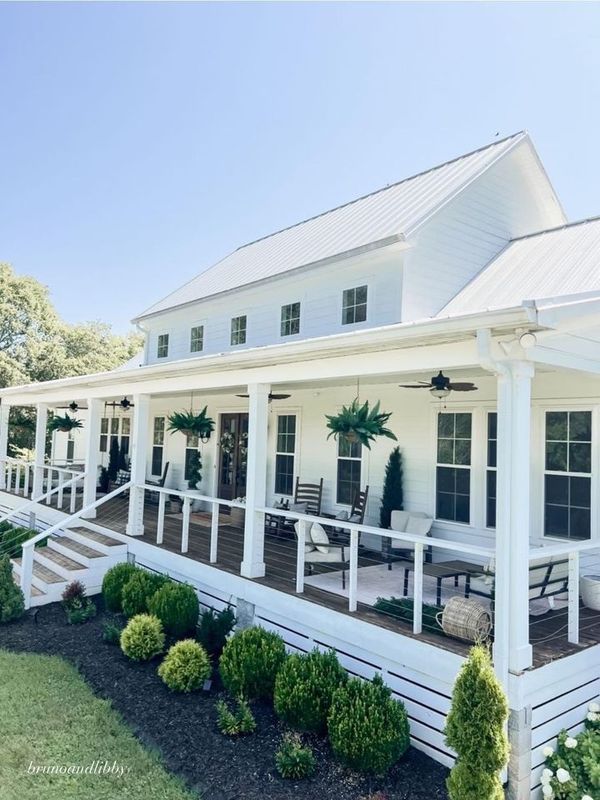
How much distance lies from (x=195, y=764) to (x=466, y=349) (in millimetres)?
A: 4287

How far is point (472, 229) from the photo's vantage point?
10.2 metres

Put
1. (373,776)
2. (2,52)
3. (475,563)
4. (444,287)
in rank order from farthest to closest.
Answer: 1. (2,52)
2. (444,287)
3. (475,563)
4. (373,776)

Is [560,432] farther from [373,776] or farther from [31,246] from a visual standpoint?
[31,246]

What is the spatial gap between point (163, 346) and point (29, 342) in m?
17.3

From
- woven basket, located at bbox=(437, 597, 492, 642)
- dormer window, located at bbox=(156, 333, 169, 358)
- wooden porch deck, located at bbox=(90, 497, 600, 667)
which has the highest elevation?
dormer window, located at bbox=(156, 333, 169, 358)

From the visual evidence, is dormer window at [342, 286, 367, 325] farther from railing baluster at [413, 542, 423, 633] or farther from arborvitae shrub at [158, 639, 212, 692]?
arborvitae shrub at [158, 639, 212, 692]

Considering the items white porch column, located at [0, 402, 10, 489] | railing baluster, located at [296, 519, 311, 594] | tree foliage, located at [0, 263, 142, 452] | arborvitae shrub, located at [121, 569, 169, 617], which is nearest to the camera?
railing baluster, located at [296, 519, 311, 594]

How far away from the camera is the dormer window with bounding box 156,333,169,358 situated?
49.8 feet

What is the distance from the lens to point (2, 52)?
14.1 metres

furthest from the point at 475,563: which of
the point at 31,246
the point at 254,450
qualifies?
the point at 31,246

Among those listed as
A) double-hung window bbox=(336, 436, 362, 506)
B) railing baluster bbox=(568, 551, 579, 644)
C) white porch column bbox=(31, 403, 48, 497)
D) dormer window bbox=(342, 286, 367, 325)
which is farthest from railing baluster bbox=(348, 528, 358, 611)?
white porch column bbox=(31, 403, 48, 497)

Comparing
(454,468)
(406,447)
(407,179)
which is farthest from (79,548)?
(407,179)

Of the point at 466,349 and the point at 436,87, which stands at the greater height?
the point at 436,87

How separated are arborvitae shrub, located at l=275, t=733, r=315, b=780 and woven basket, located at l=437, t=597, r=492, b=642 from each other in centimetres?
163
